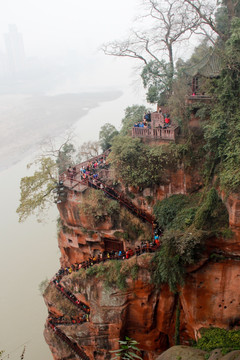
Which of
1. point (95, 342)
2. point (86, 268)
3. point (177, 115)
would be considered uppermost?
point (177, 115)

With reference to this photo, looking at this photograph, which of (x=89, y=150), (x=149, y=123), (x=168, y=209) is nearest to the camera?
(x=168, y=209)

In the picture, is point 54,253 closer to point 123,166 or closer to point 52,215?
point 52,215

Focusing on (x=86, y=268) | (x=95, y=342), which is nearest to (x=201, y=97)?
(x=86, y=268)

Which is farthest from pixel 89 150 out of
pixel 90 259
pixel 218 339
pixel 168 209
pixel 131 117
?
pixel 218 339

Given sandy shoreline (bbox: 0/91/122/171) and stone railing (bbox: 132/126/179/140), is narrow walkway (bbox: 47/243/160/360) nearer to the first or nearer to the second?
stone railing (bbox: 132/126/179/140)

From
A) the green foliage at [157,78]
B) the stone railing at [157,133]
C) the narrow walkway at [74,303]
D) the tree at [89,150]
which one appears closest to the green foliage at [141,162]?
the stone railing at [157,133]

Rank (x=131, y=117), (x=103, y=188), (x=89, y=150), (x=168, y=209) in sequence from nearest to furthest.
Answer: (x=168, y=209) < (x=103, y=188) < (x=131, y=117) < (x=89, y=150)

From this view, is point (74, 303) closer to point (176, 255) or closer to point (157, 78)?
point (176, 255)
